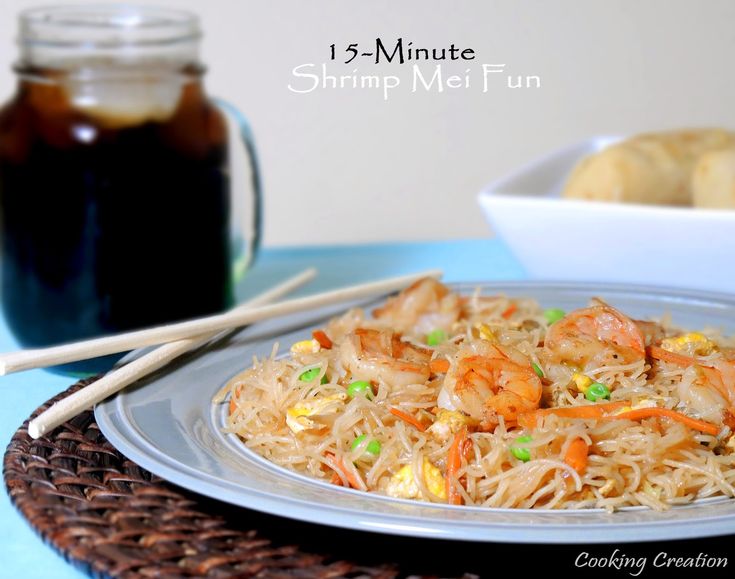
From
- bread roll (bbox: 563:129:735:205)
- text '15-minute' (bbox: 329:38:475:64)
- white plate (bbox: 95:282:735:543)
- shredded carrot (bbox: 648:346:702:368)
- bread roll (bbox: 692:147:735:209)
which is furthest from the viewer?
text '15-minute' (bbox: 329:38:475:64)

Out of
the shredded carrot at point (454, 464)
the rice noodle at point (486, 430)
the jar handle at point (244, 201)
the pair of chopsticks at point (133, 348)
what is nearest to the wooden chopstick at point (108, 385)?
the pair of chopsticks at point (133, 348)

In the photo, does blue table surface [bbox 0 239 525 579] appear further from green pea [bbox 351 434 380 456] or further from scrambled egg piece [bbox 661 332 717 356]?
scrambled egg piece [bbox 661 332 717 356]

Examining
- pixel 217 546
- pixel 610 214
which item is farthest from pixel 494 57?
pixel 217 546

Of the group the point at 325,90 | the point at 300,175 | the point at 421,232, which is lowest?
the point at 421,232

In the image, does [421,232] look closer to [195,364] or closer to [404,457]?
[195,364]

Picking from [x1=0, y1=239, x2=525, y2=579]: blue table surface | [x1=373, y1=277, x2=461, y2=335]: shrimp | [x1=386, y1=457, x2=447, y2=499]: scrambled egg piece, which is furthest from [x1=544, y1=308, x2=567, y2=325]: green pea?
[x1=0, y1=239, x2=525, y2=579]: blue table surface

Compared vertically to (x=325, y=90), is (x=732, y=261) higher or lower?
lower

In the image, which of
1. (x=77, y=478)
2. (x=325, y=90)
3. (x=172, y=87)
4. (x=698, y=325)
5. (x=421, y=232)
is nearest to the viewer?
(x=77, y=478)

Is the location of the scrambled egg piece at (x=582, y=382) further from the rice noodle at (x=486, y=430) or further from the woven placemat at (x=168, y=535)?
the woven placemat at (x=168, y=535)
